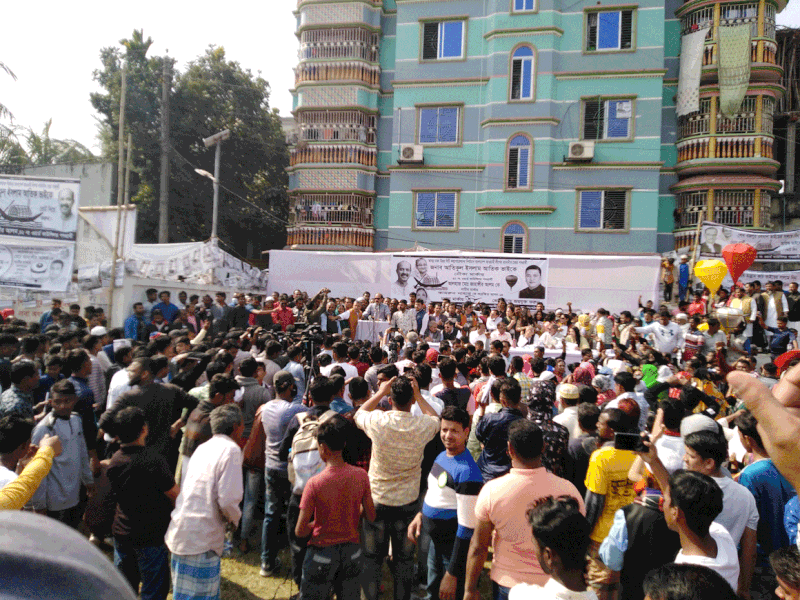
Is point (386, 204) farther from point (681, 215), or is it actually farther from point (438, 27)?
point (681, 215)

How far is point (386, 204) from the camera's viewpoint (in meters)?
25.6

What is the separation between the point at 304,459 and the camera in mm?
4105

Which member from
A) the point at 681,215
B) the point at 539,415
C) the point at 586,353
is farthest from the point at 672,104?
the point at 539,415

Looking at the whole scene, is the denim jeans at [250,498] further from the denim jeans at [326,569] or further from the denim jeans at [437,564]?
the denim jeans at [437,564]

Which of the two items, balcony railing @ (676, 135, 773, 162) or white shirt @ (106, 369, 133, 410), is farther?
balcony railing @ (676, 135, 773, 162)

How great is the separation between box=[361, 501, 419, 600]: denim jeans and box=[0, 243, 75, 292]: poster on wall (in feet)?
37.1

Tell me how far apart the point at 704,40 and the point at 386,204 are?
13836mm

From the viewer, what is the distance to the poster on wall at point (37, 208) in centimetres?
1259

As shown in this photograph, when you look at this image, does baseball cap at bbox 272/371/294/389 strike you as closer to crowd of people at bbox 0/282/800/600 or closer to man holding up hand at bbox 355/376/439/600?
crowd of people at bbox 0/282/800/600

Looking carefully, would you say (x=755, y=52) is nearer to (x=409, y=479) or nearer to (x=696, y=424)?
(x=696, y=424)

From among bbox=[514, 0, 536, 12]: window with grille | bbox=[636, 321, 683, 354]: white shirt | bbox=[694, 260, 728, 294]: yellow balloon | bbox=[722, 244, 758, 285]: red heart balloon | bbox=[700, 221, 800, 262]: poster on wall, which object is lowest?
bbox=[636, 321, 683, 354]: white shirt

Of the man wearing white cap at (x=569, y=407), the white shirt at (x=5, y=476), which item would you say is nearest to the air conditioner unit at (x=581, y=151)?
the man wearing white cap at (x=569, y=407)

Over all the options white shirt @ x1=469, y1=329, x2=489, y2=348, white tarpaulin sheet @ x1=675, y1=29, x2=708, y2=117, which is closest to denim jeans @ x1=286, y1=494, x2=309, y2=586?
white shirt @ x1=469, y1=329, x2=489, y2=348

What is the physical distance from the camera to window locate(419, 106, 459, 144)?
79.5 ft
